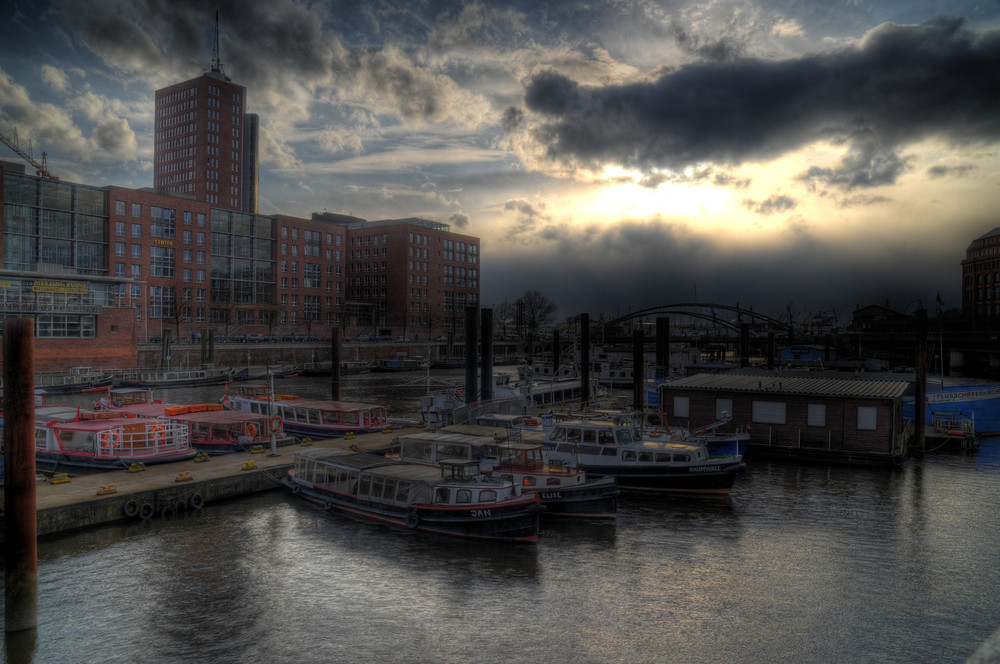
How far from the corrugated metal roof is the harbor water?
409 inches

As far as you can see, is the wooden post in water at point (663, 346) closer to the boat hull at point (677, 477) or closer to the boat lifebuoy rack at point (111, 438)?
the boat hull at point (677, 477)

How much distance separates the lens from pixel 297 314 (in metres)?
139

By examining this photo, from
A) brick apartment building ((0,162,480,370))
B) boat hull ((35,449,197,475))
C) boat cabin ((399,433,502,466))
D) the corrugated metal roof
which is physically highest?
brick apartment building ((0,162,480,370))

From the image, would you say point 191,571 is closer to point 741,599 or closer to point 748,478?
point 741,599

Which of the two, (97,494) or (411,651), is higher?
(97,494)

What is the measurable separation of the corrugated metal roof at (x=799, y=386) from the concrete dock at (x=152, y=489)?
94.1 feet

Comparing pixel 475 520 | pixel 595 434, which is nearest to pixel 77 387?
pixel 595 434

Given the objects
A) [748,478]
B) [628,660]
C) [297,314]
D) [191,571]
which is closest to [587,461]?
[748,478]

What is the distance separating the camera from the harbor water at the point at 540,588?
17.4 meters

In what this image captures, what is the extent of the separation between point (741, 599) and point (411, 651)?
10.9 m

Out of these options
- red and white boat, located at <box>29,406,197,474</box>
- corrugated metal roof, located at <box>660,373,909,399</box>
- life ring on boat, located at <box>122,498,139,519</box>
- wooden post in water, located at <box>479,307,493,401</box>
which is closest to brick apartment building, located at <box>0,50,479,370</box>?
red and white boat, located at <box>29,406,197,474</box>

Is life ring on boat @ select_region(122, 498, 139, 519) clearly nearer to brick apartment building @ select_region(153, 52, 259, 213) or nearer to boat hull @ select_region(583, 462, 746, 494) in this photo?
boat hull @ select_region(583, 462, 746, 494)

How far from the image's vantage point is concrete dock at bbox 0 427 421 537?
2484 cm

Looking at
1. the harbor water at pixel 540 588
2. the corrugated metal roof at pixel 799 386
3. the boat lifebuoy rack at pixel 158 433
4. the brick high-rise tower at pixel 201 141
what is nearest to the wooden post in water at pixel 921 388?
the corrugated metal roof at pixel 799 386
